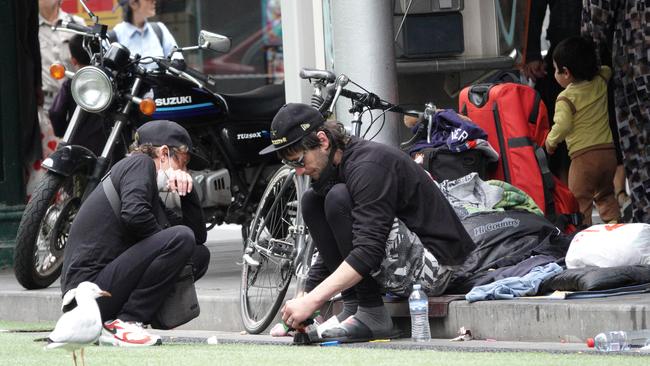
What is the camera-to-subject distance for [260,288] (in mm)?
7938

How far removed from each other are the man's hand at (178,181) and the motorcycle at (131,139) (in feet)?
5.24

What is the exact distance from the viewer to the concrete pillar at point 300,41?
888 centimetres

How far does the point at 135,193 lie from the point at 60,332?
4.49 ft

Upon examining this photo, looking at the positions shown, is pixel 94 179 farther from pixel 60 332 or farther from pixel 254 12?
pixel 254 12

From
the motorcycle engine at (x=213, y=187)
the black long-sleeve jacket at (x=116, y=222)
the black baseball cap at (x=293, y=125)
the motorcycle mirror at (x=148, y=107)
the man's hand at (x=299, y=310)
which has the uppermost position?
the black baseball cap at (x=293, y=125)

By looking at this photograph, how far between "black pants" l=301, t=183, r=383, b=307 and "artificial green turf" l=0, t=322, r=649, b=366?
401mm

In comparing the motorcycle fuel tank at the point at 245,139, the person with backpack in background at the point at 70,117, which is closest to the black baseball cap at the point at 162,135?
the motorcycle fuel tank at the point at 245,139

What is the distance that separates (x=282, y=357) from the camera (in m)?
6.30

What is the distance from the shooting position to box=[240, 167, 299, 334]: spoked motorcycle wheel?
25.4 feet

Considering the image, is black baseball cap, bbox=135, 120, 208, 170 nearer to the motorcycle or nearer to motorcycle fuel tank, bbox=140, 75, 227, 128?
the motorcycle

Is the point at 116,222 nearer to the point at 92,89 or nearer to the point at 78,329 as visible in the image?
the point at 78,329

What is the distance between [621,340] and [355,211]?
4.04ft

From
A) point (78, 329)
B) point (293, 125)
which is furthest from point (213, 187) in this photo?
point (78, 329)

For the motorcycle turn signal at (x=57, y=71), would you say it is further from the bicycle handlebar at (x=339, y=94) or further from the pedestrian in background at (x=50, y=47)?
the pedestrian in background at (x=50, y=47)
